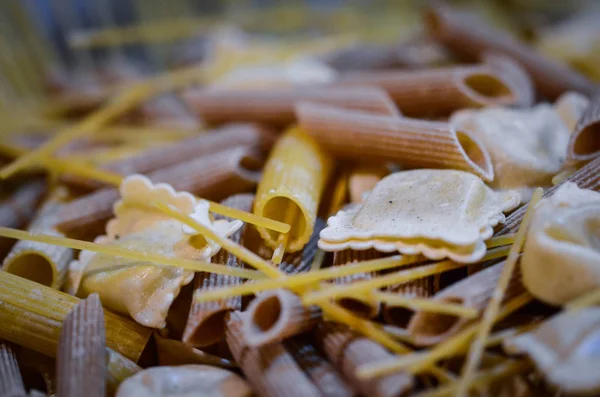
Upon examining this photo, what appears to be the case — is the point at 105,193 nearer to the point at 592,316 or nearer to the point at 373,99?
the point at 373,99

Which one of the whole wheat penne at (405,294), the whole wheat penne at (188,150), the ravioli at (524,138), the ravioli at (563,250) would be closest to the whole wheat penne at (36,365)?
the whole wheat penne at (188,150)

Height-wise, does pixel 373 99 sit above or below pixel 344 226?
above

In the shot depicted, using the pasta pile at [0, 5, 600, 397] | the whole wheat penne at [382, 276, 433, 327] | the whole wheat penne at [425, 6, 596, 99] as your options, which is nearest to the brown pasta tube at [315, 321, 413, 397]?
the pasta pile at [0, 5, 600, 397]

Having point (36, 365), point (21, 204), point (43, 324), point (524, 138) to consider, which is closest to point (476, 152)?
point (524, 138)

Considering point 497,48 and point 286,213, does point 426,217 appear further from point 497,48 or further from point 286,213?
point 497,48

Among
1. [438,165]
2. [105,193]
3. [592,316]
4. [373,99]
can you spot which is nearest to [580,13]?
[373,99]

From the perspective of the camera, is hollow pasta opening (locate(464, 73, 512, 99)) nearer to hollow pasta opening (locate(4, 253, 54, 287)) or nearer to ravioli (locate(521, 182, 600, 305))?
ravioli (locate(521, 182, 600, 305))

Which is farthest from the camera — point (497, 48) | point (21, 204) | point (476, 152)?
point (497, 48)
